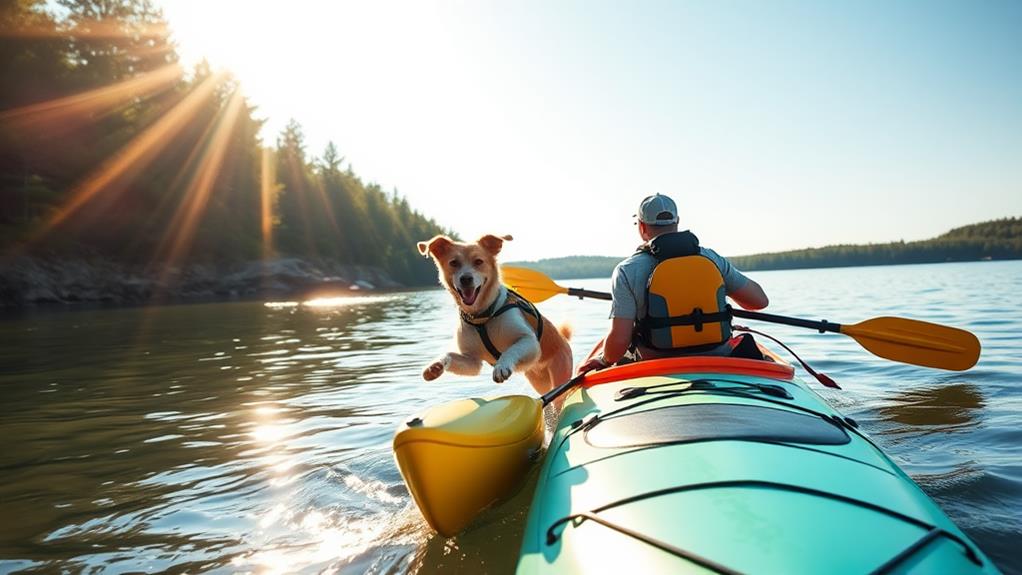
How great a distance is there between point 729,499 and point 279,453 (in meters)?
4.43

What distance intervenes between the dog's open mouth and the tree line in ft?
91.9

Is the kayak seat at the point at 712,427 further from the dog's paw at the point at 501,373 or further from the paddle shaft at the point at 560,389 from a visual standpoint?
the dog's paw at the point at 501,373

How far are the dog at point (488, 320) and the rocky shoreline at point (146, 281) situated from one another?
2741cm

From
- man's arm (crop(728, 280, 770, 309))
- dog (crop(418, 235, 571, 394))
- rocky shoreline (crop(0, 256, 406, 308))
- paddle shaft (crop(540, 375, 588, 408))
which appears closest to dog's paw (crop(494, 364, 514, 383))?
dog (crop(418, 235, 571, 394))

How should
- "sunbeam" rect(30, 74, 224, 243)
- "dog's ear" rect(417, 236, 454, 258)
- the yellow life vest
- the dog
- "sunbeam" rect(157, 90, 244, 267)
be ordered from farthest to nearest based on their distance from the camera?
"sunbeam" rect(157, 90, 244, 267)
"sunbeam" rect(30, 74, 224, 243)
"dog's ear" rect(417, 236, 454, 258)
the dog
the yellow life vest

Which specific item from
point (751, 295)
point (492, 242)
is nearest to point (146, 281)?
point (492, 242)

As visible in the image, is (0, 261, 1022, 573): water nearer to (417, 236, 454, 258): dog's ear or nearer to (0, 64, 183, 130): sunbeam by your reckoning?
(417, 236, 454, 258): dog's ear

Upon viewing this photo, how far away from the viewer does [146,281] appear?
3095 centimetres

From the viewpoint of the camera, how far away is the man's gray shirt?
439 centimetres

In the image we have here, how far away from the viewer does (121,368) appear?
32.7 ft

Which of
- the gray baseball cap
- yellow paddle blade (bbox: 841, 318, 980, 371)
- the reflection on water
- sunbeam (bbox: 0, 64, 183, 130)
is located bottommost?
the reflection on water

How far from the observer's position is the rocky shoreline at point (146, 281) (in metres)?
25.1

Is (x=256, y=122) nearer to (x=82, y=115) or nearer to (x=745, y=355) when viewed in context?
(x=82, y=115)

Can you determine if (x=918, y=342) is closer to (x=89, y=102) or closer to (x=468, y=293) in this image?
(x=468, y=293)
